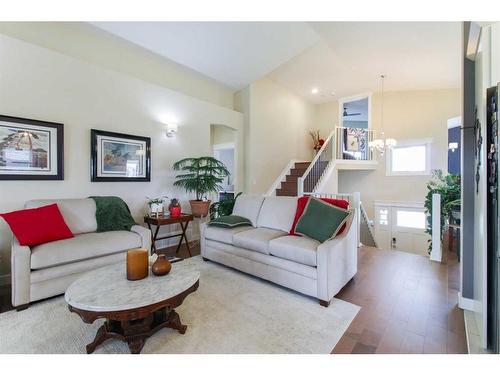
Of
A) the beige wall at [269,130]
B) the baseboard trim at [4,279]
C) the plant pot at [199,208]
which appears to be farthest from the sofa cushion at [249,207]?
Result: the baseboard trim at [4,279]

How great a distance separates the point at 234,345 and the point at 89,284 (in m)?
1.15

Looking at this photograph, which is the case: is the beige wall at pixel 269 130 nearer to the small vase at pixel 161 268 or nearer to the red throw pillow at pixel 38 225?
the red throw pillow at pixel 38 225

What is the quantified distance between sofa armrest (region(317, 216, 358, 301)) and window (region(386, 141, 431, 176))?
5388 mm

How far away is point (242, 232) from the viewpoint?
123 inches

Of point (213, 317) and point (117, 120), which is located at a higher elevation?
point (117, 120)

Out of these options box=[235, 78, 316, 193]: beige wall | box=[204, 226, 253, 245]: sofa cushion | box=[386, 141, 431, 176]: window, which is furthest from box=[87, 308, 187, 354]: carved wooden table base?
box=[386, 141, 431, 176]: window

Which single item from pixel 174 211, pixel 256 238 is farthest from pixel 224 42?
pixel 256 238

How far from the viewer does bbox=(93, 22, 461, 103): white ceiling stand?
12.5 feet

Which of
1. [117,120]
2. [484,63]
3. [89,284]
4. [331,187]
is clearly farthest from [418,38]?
[89,284]

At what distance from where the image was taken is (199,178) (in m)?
4.39

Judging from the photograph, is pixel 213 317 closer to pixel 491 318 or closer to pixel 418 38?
pixel 491 318

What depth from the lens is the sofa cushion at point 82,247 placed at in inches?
88.4

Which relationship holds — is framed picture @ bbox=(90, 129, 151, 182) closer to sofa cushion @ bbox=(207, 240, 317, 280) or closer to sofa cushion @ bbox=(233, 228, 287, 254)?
sofa cushion @ bbox=(207, 240, 317, 280)

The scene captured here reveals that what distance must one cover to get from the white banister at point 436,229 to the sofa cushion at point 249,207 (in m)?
2.63
